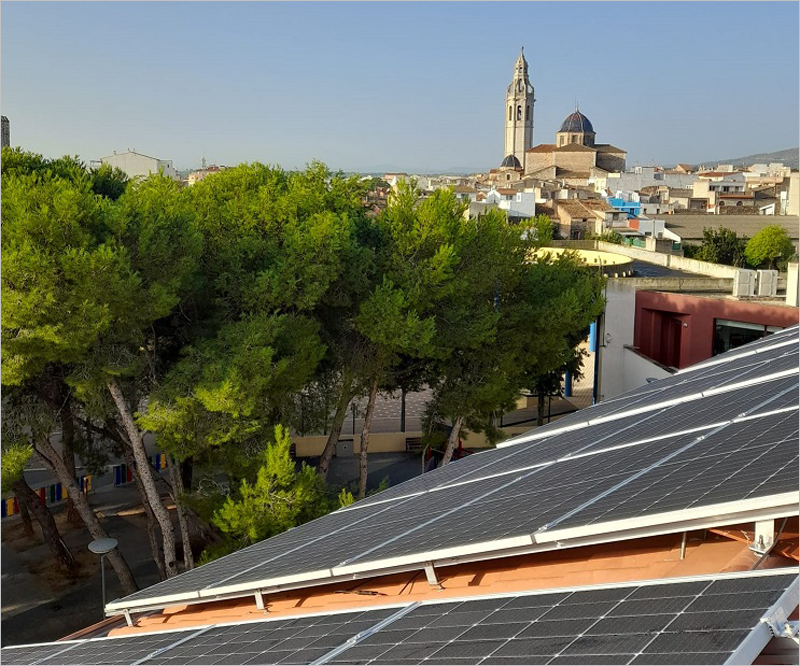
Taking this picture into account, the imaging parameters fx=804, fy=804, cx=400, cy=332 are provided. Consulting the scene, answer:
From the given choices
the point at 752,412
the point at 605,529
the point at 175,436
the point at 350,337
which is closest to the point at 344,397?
the point at 350,337

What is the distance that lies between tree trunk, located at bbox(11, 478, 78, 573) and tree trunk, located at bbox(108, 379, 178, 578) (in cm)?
315

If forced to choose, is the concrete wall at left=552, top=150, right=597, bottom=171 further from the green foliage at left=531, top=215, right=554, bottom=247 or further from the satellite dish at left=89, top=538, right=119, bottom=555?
the satellite dish at left=89, top=538, right=119, bottom=555

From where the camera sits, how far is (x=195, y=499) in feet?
46.2

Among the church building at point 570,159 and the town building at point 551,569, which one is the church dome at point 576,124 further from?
the town building at point 551,569

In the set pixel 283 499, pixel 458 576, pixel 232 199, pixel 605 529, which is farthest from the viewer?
pixel 232 199

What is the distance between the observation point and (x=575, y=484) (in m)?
5.64

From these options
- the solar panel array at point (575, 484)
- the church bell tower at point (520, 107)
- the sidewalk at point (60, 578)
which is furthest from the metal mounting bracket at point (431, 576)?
the church bell tower at point (520, 107)

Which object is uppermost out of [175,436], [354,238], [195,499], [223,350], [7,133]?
[7,133]

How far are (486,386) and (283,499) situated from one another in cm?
641

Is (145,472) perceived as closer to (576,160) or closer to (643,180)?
(643,180)

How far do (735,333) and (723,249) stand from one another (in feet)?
101

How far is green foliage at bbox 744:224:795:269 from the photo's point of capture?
4803 centimetres

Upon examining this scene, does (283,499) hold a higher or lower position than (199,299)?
lower

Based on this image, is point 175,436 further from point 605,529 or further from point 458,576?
point 605,529
